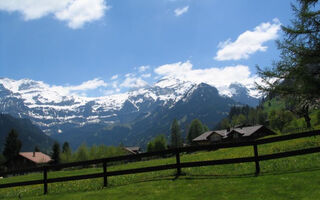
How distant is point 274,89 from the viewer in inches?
829

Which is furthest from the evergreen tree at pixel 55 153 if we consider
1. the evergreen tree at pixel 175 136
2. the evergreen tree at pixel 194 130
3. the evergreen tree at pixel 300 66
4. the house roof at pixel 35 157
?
the evergreen tree at pixel 300 66

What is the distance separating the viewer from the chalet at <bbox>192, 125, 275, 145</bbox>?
368 feet

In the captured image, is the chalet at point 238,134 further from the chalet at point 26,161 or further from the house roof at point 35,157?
the chalet at point 26,161

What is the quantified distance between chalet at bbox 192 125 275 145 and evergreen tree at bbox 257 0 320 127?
9289 centimetres

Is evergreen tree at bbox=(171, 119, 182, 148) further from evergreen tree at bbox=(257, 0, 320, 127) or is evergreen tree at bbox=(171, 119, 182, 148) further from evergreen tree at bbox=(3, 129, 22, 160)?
evergreen tree at bbox=(257, 0, 320, 127)

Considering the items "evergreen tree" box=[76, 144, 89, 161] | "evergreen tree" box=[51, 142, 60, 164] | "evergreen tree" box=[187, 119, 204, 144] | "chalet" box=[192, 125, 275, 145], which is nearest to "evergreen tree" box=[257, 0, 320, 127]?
"chalet" box=[192, 125, 275, 145]

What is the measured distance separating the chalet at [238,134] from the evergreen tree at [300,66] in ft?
305

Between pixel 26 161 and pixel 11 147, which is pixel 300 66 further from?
pixel 26 161

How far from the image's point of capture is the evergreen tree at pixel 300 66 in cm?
1912

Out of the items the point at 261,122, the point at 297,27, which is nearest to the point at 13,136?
the point at 297,27

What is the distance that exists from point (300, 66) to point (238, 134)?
9877 centimetres

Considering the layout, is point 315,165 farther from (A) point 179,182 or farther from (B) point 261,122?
(B) point 261,122

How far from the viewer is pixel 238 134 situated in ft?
375

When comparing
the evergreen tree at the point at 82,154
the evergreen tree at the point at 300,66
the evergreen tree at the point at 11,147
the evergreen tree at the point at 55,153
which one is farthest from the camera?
the evergreen tree at the point at 55,153
